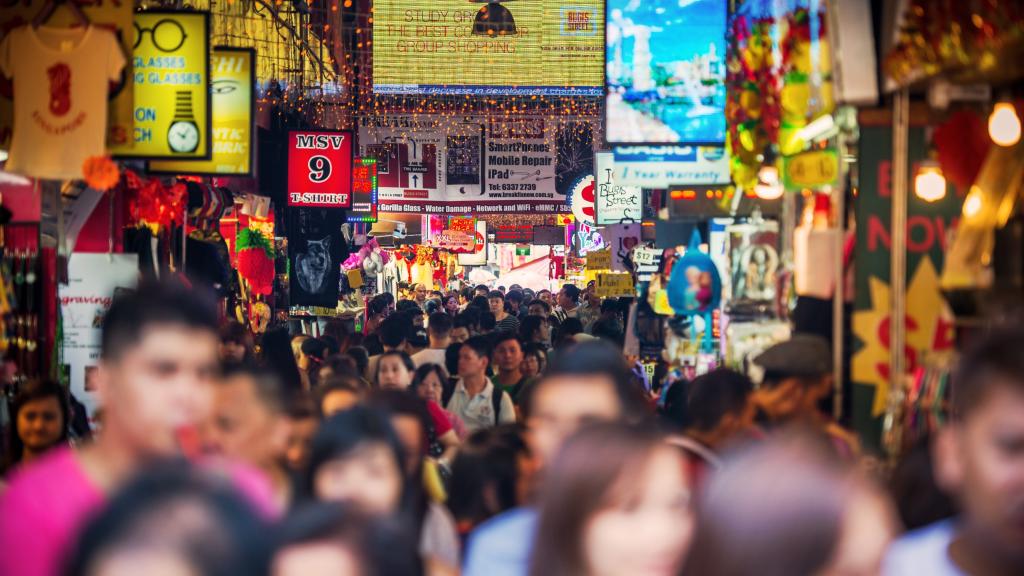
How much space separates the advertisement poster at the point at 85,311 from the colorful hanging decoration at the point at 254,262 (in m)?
5.91

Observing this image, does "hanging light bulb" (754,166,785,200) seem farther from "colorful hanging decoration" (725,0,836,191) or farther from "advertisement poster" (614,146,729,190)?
"advertisement poster" (614,146,729,190)

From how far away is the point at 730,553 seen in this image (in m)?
2.54

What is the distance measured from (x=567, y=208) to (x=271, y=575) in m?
21.9

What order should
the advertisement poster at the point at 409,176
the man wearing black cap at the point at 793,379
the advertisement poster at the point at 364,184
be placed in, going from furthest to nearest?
1. the advertisement poster at the point at 409,176
2. the advertisement poster at the point at 364,184
3. the man wearing black cap at the point at 793,379

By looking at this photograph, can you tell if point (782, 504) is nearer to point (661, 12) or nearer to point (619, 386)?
point (619, 386)

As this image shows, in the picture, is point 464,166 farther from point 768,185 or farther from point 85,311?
point 85,311

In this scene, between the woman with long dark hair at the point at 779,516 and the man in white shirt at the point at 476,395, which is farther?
the man in white shirt at the point at 476,395

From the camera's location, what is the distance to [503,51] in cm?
1670

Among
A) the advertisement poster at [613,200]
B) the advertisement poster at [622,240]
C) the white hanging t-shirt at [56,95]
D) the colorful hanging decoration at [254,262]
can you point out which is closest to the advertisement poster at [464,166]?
the advertisement poster at [622,240]

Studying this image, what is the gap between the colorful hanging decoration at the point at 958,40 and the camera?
4.74 metres

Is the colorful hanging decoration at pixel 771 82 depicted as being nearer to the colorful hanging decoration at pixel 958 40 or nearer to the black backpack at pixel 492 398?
the colorful hanging decoration at pixel 958 40

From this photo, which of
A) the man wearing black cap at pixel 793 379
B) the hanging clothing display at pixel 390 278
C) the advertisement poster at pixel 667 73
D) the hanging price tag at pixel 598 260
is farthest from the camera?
the hanging clothing display at pixel 390 278

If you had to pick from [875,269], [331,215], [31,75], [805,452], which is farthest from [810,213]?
[331,215]

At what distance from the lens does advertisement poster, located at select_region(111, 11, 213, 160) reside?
9.19 meters
